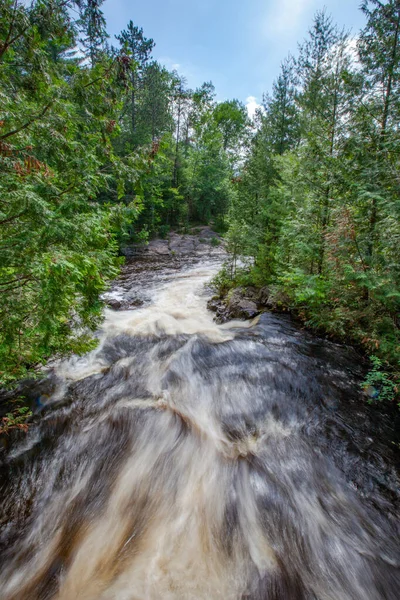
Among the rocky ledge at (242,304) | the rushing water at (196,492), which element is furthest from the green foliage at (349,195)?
the rushing water at (196,492)

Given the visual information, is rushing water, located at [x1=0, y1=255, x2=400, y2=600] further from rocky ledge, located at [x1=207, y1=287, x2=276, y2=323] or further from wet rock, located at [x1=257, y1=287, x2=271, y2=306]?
wet rock, located at [x1=257, y1=287, x2=271, y2=306]

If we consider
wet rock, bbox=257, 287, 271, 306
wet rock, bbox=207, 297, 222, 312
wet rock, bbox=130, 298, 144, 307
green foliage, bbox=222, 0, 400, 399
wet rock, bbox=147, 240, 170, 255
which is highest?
green foliage, bbox=222, 0, 400, 399

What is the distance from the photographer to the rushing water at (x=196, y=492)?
2152 millimetres

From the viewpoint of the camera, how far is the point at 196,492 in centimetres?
299

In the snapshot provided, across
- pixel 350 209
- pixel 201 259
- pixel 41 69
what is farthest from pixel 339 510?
pixel 201 259

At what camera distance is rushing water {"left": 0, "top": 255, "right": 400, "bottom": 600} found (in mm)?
2152

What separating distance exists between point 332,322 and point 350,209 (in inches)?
105

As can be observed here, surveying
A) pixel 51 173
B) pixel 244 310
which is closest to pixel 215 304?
pixel 244 310

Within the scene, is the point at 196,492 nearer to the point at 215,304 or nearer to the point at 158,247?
the point at 215,304

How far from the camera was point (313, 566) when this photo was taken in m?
2.29

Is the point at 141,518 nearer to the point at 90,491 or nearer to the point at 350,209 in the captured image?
the point at 90,491

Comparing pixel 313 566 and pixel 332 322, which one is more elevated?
pixel 332 322

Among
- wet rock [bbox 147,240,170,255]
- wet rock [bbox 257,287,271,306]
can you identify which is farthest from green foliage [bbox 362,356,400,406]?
wet rock [bbox 147,240,170,255]

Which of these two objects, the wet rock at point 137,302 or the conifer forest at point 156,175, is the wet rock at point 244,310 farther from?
the wet rock at point 137,302
